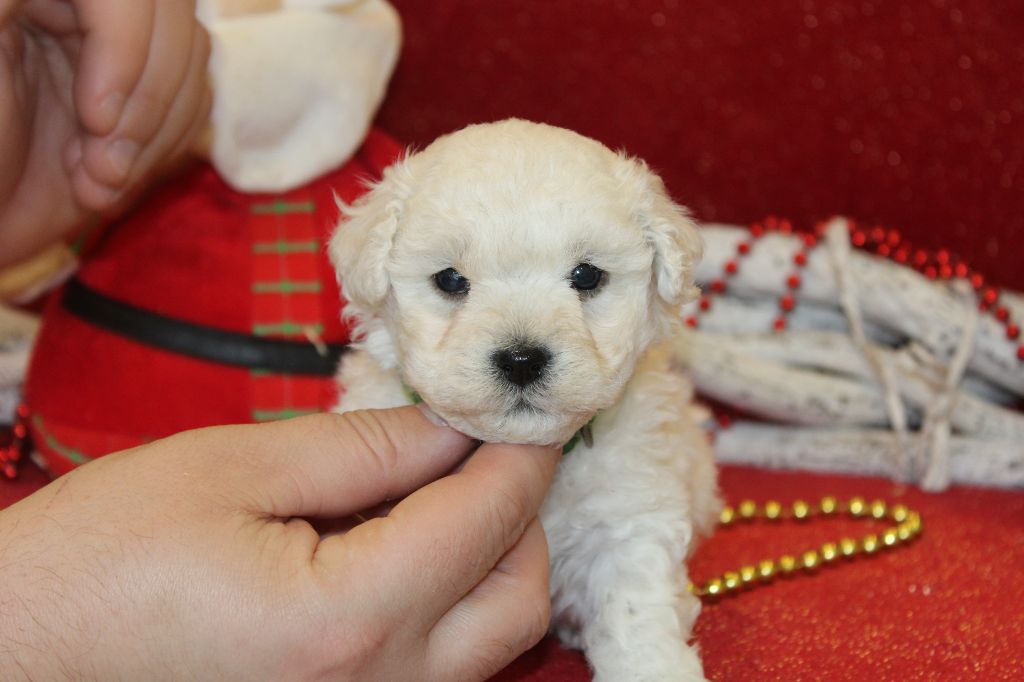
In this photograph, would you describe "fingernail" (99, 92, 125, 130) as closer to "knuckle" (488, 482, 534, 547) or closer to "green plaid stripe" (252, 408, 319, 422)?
"green plaid stripe" (252, 408, 319, 422)

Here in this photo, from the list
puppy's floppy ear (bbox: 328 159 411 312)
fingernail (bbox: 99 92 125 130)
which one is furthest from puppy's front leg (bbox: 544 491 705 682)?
fingernail (bbox: 99 92 125 130)

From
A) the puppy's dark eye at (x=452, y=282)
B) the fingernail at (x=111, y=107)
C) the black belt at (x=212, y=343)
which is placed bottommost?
the black belt at (x=212, y=343)

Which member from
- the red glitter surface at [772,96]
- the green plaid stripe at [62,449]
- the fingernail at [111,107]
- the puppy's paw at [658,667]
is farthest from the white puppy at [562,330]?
the red glitter surface at [772,96]

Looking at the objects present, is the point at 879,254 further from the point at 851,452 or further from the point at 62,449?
the point at 62,449

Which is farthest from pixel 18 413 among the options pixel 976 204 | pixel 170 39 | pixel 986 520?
pixel 976 204

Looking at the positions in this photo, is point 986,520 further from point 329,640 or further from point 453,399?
point 329,640

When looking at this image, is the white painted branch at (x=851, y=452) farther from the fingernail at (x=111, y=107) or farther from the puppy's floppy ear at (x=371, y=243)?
the fingernail at (x=111, y=107)
